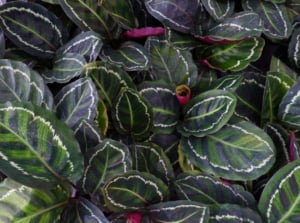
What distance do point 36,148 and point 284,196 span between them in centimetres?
42

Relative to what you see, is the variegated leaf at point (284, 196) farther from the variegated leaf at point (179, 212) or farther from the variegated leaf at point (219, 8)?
the variegated leaf at point (219, 8)

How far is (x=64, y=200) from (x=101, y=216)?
7 centimetres

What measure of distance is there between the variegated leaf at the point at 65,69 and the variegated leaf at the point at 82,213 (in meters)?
0.24

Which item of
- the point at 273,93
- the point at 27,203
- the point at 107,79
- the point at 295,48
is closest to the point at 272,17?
the point at 295,48

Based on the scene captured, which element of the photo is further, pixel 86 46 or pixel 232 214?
pixel 86 46

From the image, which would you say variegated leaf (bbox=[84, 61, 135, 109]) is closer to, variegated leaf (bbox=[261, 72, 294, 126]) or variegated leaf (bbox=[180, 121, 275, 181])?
variegated leaf (bbox=[180, 121, 275, 181])

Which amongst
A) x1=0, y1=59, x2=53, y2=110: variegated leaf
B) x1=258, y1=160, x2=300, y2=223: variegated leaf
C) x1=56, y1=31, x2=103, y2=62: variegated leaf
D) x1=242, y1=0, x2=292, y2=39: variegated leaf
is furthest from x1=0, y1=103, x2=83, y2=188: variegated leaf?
x1=242, y1=0, x2=292, y2=39: variegated leaf

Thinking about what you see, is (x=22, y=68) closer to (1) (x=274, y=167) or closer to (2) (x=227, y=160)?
(2) (x=227, y=160)

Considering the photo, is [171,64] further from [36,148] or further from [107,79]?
[36,148]

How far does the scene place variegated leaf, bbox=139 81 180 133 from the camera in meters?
0.89

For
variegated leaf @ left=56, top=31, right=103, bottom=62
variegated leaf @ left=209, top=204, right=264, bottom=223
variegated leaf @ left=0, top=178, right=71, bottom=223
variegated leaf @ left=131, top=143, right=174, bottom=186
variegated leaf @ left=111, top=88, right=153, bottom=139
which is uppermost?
variegated leaf @ left=56, top=31, right=103, bottom=62

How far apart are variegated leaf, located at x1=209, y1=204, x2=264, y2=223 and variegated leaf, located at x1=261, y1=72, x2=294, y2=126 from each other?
0.76 ft

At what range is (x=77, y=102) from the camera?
83 cm

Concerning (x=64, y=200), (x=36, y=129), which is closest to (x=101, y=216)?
(x=64, y=200)
